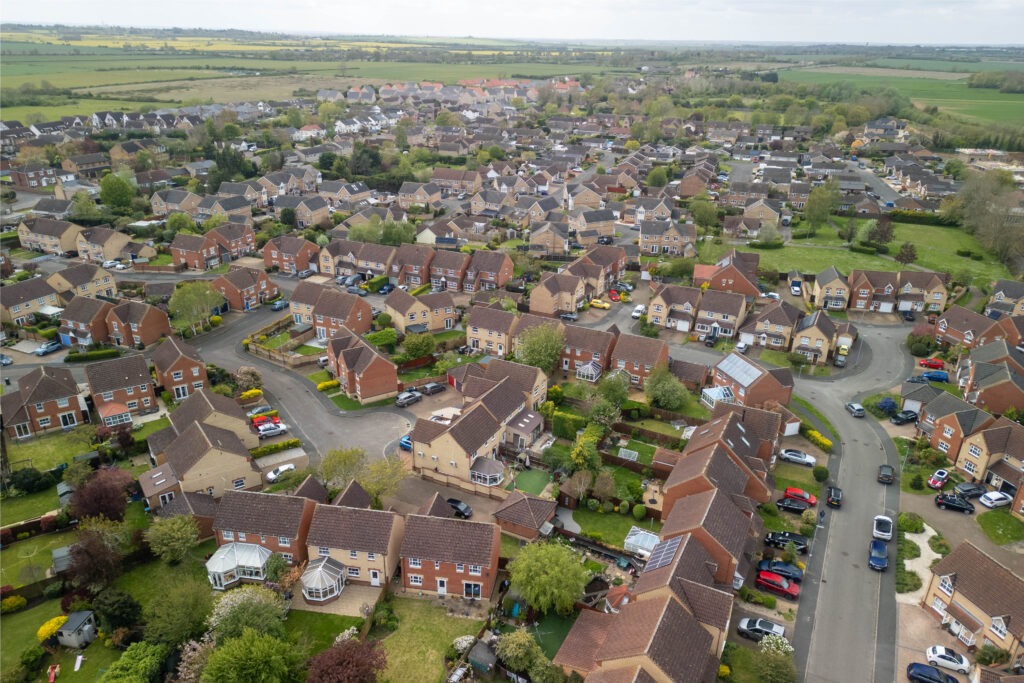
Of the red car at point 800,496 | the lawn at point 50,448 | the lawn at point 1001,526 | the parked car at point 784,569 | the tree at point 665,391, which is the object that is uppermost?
the tree at point 665,391

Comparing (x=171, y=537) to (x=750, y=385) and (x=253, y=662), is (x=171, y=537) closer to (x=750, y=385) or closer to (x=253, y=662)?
(x=253, y=662)

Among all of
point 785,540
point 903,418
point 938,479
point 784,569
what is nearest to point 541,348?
point 785,540

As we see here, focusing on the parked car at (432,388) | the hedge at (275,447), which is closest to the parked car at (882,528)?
the parked car at (432,388)

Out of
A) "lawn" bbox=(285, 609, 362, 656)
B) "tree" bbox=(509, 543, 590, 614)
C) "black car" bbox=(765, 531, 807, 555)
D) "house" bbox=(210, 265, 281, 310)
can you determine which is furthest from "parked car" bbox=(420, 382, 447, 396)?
"black car" bbox=(765, 531, 807, 555)

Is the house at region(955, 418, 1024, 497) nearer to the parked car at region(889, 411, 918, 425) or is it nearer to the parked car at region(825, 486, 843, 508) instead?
the parked car at region(889, 411, 918, 425)

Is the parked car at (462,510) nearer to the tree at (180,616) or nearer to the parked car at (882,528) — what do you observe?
the tree at (180,616)

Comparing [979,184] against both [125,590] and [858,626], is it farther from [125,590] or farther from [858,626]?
[125,590]

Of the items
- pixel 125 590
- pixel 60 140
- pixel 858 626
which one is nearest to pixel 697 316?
pixel 858 626
